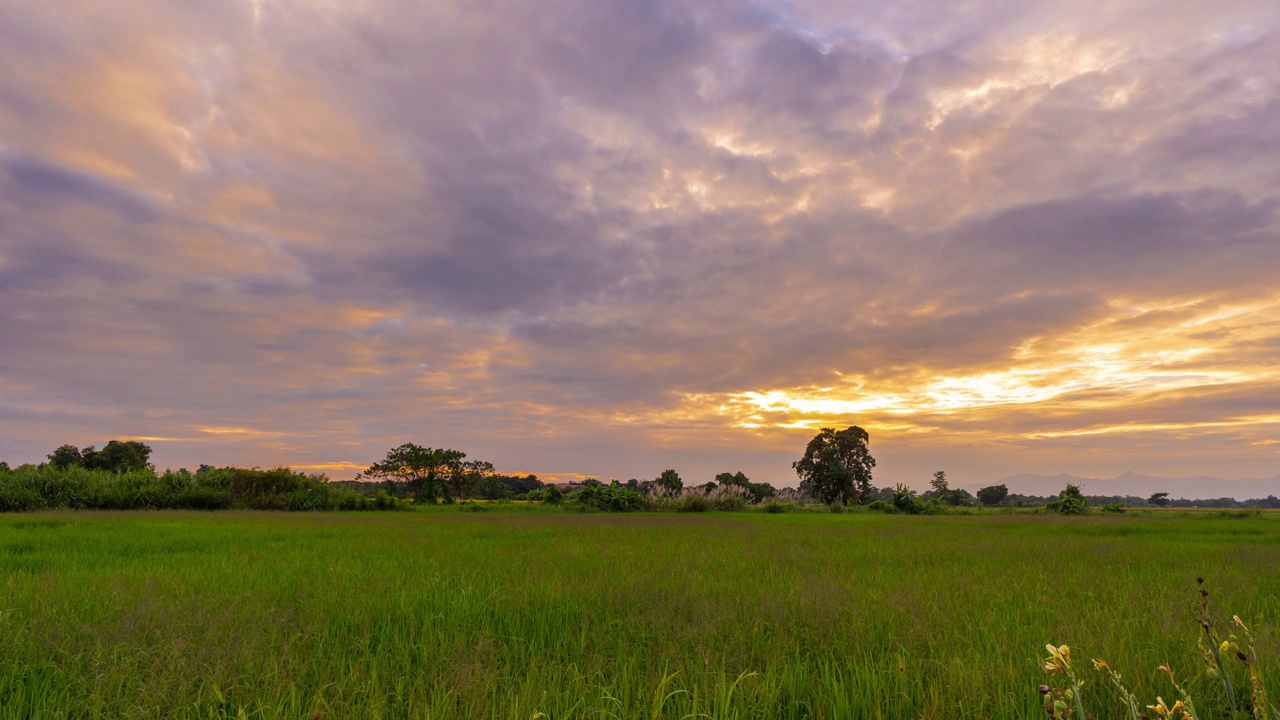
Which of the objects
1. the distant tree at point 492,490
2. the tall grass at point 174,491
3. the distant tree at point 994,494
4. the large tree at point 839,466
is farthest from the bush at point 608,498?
the distant tree at point 994,494

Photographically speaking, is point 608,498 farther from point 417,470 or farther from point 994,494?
point 994,494

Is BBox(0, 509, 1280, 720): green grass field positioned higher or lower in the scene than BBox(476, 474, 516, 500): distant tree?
lower

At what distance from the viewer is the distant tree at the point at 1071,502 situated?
105 ft

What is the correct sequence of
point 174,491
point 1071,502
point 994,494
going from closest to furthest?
point 174,491, point 1071,502, point 994,494

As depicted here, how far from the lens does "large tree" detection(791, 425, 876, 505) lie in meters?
47.3

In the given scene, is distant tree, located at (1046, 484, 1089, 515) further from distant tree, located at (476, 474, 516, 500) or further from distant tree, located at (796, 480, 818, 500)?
distant tree, located at (476, 474, 516, 500)

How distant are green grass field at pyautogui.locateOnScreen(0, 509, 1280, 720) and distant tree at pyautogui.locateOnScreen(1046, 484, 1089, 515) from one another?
994 inches

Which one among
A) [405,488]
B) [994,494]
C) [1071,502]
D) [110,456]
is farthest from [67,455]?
[994,494]

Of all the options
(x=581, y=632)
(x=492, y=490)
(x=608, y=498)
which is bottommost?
(x=581, y=632)

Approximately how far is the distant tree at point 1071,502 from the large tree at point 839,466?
15.4 metres

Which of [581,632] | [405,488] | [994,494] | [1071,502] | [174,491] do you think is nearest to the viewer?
[581,632]

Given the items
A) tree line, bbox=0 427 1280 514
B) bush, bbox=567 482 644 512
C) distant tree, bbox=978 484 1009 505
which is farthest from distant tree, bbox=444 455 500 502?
distant tree, bbox=978 484 1009 505

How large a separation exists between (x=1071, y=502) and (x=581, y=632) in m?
35.8

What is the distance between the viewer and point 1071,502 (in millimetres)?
32094
